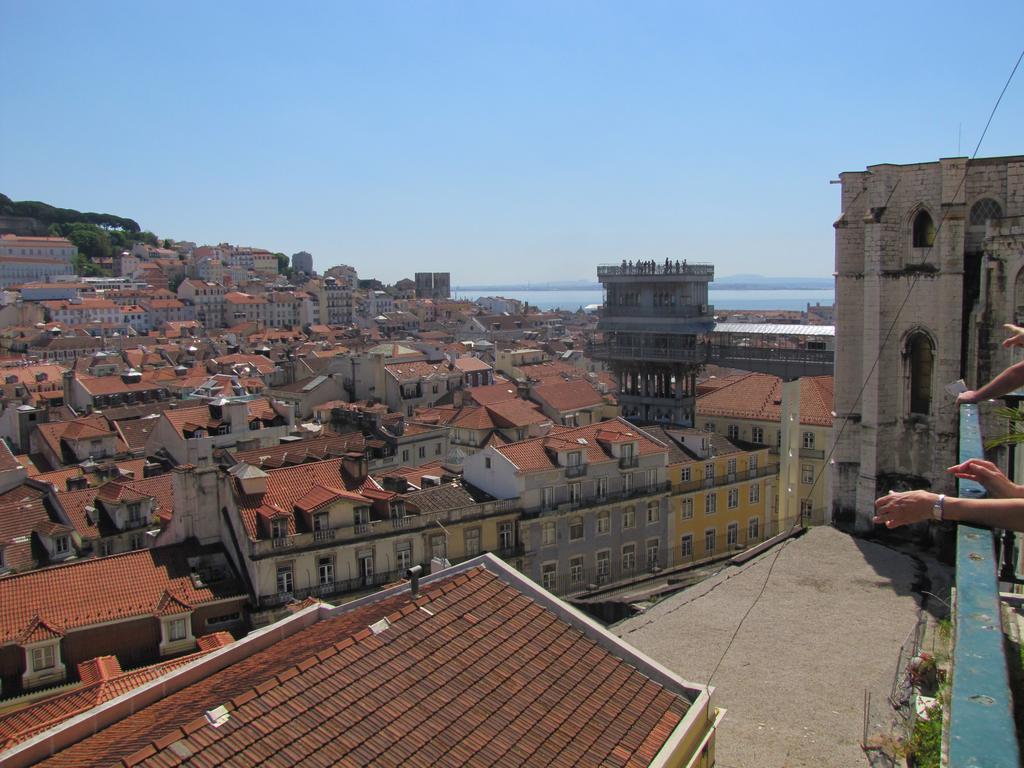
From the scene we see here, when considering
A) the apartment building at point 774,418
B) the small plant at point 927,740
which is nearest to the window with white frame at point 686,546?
the apartment building at point 774,418

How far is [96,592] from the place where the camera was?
21.3m

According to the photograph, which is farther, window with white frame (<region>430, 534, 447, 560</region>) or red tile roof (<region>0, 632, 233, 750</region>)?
window with white frame (<region>430, 534, 447, 560</region>)

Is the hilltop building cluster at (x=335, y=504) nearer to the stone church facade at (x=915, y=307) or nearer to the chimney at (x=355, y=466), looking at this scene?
the chimney at (x=355, y=466)

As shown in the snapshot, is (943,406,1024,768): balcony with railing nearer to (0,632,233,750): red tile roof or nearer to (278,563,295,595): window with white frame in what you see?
(0,632,233,750): red tile roof

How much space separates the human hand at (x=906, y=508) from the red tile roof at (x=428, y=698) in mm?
5201

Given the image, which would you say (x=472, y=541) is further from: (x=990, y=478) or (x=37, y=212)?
(x=37, y=212)

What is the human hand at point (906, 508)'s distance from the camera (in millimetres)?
4074

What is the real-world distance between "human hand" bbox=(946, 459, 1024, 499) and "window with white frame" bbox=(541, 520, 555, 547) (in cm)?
2544

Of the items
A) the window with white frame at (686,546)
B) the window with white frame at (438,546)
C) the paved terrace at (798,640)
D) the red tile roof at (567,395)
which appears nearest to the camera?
the paved terrace at (798,640)

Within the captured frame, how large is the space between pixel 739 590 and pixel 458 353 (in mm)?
66935

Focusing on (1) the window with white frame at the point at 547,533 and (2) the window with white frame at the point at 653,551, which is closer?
(1) the window with white frame at the point at 547,533

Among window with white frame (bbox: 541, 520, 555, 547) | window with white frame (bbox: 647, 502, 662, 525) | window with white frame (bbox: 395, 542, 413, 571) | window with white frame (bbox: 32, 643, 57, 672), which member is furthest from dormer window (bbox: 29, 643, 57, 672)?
window with white frame (bbox: 647, 502, 662, 525)

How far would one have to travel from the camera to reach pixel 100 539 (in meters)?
29.1

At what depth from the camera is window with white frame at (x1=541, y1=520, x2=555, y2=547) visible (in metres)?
29.8
